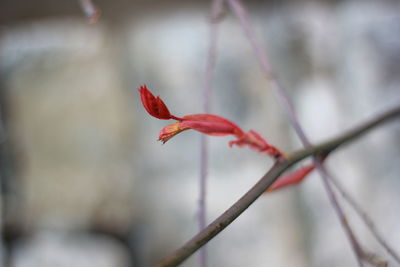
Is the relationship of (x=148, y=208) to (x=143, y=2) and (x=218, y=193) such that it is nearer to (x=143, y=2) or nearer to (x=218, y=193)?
(x=218, y=193)

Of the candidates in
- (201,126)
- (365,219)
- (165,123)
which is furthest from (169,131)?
(165,123)

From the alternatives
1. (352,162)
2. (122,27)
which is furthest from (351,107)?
(122,27)

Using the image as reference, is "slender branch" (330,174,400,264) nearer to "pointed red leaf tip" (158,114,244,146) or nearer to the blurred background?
"pointed red leaf tip" (158,114,244,146)

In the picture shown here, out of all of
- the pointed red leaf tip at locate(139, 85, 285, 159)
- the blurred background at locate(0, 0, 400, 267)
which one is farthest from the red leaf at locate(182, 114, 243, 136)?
the blurred background at locate(0, 0, 400, 267)

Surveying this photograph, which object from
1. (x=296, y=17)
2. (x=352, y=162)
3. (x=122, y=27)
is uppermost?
(x=122, y=27)

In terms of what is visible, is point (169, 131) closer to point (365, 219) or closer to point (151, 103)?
point (151, 103)

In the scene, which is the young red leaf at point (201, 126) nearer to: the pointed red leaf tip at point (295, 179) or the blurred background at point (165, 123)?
the pointed red leaf tip at point (295, 179)

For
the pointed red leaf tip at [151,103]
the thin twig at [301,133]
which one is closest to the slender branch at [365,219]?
the thin twig at [301,133]

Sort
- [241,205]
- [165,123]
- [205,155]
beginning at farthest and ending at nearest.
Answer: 1. [165,123]
2. [205,155]
3. [241,205]
